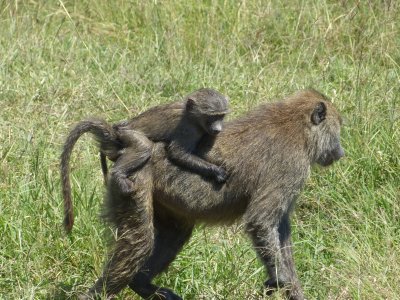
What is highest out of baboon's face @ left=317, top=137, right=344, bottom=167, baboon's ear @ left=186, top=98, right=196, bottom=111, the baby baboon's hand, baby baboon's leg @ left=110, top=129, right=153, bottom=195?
baboon's ear @ left=186, top=98, right=196, bottom=111

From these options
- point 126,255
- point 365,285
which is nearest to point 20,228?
point 126,255

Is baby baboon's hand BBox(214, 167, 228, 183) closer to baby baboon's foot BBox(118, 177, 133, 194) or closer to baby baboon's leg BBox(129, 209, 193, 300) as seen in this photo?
baby baboon's leg BBox(129, 209, 193, 300)

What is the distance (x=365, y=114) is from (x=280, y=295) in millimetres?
2404

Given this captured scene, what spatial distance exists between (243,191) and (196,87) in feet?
9.29

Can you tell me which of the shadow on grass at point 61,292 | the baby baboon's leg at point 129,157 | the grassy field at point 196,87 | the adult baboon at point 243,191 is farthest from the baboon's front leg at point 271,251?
the shadow on grass at point 61,292

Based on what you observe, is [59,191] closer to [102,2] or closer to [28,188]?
[28,188]

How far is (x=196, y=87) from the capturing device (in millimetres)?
8539

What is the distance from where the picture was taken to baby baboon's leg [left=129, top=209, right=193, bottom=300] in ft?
19.3

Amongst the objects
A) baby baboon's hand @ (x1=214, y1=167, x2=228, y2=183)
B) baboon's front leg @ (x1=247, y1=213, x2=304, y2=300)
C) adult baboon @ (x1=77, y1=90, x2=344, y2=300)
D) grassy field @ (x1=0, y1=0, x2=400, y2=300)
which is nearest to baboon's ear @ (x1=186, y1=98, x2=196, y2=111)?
adult baboon @ (x1=77, y1=90, x2=344, y2=300)

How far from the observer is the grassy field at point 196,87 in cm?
612

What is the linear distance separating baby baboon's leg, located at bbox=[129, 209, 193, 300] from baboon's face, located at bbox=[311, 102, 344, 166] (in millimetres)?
887

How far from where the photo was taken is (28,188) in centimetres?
672

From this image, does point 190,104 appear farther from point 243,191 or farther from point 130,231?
point 130,231

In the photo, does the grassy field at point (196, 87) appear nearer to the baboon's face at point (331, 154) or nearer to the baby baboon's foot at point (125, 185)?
the baby baboon's foot at point (125, 185)
